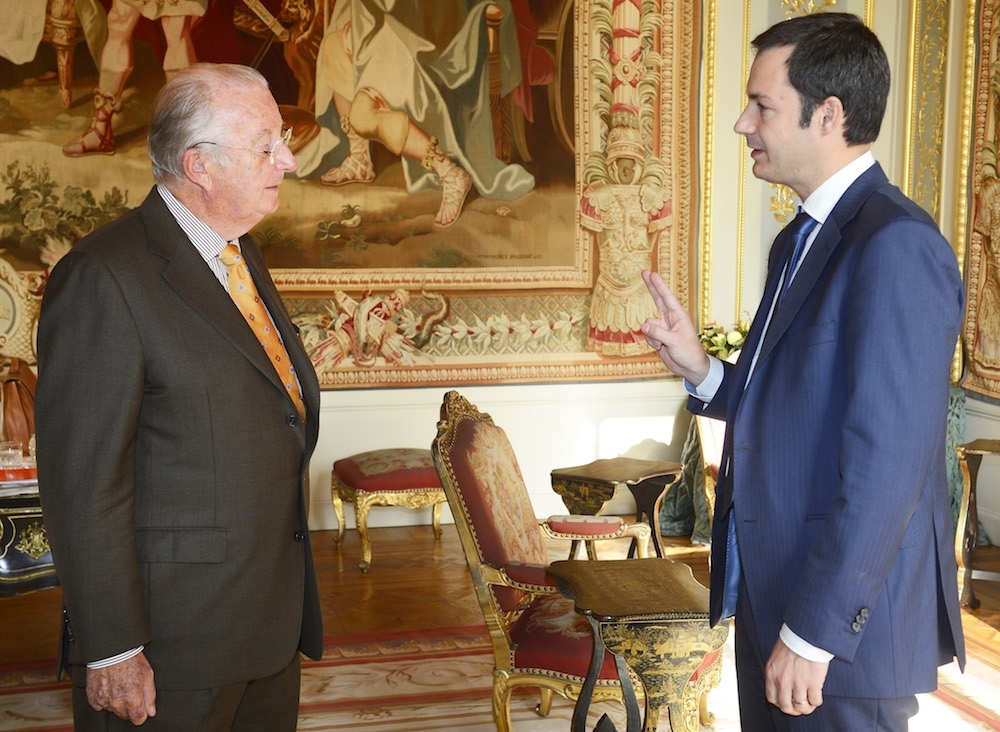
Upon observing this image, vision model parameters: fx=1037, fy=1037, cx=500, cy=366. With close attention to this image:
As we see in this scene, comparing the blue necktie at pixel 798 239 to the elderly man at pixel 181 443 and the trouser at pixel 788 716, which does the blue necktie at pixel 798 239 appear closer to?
the trouser at pixel 788 716

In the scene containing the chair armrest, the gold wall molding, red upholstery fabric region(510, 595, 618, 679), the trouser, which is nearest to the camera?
the trouser

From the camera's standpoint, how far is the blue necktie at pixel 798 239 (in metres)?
2.01

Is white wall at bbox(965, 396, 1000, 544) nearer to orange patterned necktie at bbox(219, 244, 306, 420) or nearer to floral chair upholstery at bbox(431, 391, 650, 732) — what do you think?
→ floral chair upholstery at bbox(431, 391, 650, 732)

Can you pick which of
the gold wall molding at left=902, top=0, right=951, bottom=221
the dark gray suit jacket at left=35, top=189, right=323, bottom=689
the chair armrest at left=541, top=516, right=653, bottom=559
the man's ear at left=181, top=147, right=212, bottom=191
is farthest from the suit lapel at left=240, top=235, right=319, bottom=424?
the gold wall molding at left=902, top=0, right=951, bottom=221

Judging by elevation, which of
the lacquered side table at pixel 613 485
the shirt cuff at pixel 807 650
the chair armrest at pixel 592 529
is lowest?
the lacquered side table at pixel 613 485

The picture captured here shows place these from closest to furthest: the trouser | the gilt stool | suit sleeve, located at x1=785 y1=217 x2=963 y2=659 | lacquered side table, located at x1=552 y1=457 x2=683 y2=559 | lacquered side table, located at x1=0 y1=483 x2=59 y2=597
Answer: suit sleeve, located at x1=785 y1=217 x2=963 y2=659, the trouser, lacquered side table, located at x1=0 y1=483 x2=59 y2=597, lacquered side table, located at x1=552 y1=457 x2=683 y2=559, the gilt stool

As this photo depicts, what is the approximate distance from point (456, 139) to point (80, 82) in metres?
2.37

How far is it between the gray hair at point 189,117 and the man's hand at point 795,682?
1.48 metres

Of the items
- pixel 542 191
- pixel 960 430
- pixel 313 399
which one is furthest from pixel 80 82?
pixel 960 430

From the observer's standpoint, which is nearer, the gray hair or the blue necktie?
the blue necktie

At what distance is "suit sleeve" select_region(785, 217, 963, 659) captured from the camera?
5.61 feet

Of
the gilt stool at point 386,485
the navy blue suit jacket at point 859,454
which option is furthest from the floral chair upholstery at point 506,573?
the gilt stool at point 386,485

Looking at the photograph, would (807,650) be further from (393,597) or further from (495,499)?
(393,597)

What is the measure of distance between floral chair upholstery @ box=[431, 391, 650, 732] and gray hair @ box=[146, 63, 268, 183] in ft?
5.17
